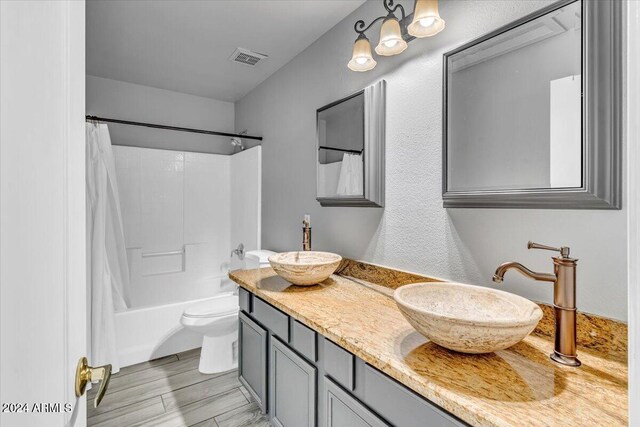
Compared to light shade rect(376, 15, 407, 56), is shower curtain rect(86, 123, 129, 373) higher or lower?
lower

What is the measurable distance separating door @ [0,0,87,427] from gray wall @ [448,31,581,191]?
129cm

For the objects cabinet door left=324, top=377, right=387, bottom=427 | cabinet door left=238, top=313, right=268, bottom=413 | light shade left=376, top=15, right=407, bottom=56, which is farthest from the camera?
cabinet door left=238, top=313, right=268, bottom=413

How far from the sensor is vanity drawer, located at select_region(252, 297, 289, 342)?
4.83 feet

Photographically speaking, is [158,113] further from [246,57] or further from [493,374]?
[493,374]

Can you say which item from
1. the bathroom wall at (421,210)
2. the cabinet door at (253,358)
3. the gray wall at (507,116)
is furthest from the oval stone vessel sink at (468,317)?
the cabinet door at (253,358)

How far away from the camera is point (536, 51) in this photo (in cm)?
110

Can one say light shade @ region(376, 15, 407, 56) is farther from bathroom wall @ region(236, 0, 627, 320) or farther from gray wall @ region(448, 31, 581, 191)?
gray wall @ region(448, 31, 581, 191)

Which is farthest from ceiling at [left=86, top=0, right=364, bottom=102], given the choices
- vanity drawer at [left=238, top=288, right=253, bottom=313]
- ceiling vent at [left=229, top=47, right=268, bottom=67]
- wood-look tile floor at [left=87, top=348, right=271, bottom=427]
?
wood-look tile floor at [left=87, top=348, right=271, bottom=427]

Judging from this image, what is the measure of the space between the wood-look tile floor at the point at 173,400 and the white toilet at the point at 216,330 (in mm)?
82

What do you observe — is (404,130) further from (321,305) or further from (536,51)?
(321,305)

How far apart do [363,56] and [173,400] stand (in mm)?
2394

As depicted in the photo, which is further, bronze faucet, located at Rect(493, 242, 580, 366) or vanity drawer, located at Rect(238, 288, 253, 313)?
vanity drawer, located at Rect(238, 288, 253, 313)

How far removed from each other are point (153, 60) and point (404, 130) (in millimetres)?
2236

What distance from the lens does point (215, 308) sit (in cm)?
245
